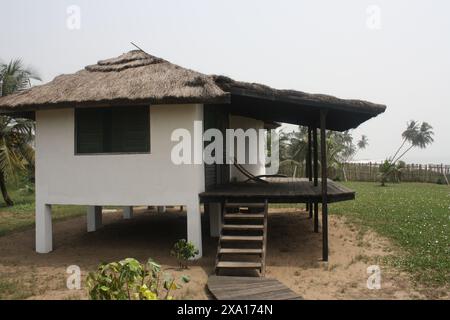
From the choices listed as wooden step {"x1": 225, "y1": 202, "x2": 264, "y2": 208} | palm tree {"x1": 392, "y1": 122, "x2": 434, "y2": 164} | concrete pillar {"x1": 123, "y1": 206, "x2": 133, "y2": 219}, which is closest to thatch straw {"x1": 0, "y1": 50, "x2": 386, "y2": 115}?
wooden step {"x1": 225, "y1": 202, "x2": 264, "y2": 208}

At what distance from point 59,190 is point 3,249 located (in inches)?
80.9

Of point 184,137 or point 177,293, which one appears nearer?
point 177,293

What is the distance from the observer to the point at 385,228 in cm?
1066

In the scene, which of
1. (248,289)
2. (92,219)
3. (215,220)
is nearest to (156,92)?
(248,289)

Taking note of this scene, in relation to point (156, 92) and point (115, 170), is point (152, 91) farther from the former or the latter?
point (115, 170)

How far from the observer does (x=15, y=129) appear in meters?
17.8

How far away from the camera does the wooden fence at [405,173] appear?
101 feet

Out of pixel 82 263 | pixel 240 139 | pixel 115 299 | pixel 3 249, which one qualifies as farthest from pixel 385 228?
pixel 3 249

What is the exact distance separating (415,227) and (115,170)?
745 centimetres

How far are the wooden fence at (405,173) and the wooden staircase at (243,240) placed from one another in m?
21.6

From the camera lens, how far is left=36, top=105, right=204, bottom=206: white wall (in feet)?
26.9

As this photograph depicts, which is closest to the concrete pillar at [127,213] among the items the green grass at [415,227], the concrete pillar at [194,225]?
the concrete pillar at [194,225]
